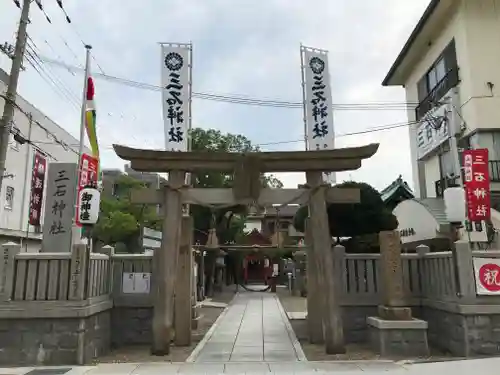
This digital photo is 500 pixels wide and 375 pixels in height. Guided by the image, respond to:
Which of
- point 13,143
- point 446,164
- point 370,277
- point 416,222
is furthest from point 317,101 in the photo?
point 13,143

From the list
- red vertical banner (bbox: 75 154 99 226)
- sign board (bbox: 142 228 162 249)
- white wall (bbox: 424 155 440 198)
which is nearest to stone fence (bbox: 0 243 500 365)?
sign board (bbox: 142 228 162 249)

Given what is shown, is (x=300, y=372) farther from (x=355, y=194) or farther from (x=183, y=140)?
(x=183, y=140)

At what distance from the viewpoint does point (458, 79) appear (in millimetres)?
17734

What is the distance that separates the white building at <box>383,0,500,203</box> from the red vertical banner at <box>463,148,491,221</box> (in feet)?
10.1

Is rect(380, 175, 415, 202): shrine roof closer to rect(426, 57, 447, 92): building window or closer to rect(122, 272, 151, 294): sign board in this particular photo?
rect(426, 57, 447, 92): building window

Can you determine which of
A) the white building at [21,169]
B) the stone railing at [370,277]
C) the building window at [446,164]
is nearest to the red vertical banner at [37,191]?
the white building at [21,169]

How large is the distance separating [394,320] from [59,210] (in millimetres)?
8608

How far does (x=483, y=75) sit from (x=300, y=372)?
14.6 meters

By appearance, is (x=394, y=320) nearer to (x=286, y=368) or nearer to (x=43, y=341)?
(x=286, y=368)

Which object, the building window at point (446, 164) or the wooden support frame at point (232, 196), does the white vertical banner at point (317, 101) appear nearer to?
the wooden support frame at point (232, 196)

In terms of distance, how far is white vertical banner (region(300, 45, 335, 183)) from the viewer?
12.8 m

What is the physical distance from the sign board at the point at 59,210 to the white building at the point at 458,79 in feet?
45.3

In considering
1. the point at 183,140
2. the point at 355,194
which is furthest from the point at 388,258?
the point at 183,140

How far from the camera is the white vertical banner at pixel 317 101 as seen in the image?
12.8 metres
